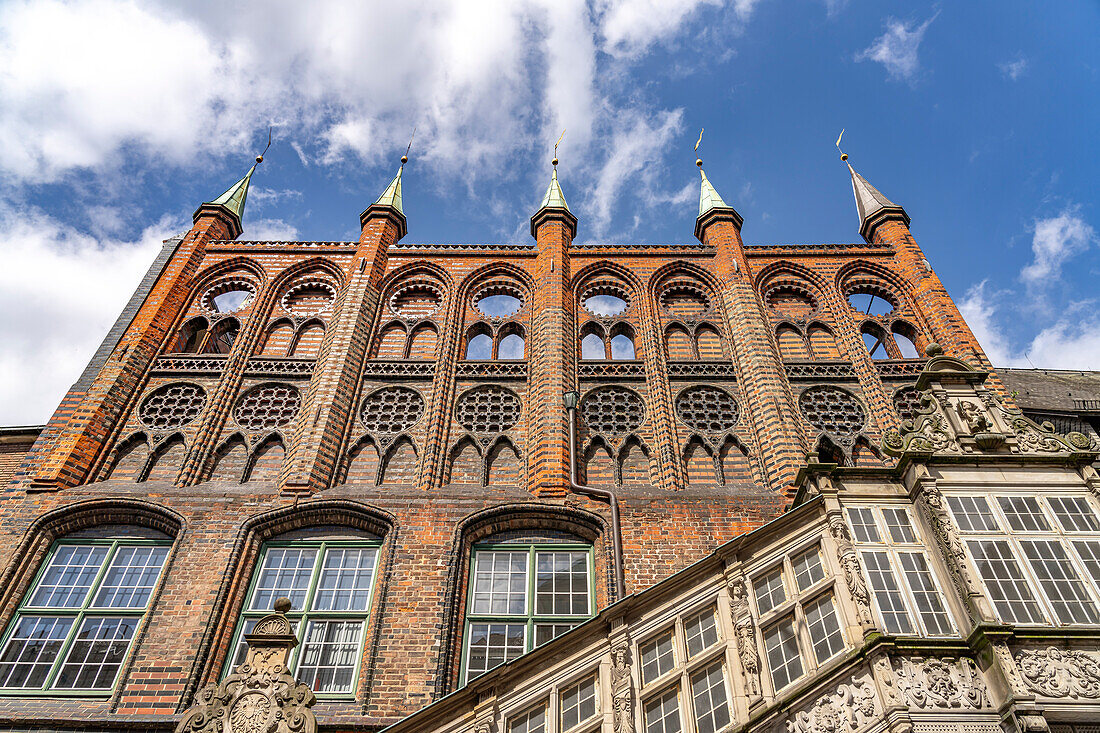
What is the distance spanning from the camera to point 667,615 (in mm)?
7711

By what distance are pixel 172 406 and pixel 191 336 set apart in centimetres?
241

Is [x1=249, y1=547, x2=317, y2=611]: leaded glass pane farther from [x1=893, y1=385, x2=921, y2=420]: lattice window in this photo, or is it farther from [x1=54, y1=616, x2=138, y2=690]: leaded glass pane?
[x1=893, y1=385, x2=921, y2=420]: lattice window

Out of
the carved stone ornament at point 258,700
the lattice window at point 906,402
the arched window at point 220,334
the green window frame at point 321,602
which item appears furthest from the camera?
the arched window at point 220,334

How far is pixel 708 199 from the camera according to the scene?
17391 mm

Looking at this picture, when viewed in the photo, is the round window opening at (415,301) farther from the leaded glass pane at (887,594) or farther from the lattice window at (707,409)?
the leaded glass pane at (887,594)

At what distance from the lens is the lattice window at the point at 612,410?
496 inches

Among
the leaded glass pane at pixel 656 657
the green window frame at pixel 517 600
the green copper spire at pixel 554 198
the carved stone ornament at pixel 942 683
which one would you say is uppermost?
the green copper spire at pixel 554 198

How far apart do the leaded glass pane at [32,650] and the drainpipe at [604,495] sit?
7.95m

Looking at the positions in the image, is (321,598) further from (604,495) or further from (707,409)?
(707,409)

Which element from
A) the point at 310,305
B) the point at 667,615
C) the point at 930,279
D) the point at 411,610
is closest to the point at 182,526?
the point at 411,610

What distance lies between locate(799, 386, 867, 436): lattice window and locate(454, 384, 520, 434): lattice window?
217 inches

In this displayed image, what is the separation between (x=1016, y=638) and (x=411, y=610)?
744cm

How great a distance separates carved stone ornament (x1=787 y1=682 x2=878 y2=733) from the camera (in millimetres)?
6531

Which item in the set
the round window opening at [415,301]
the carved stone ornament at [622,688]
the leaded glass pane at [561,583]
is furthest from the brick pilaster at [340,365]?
the carved stone ornament at [622,688]
